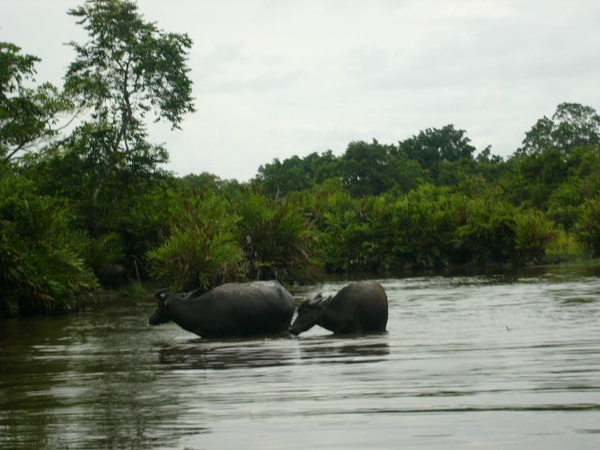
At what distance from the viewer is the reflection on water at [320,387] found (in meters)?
5.25

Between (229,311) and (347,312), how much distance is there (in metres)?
1.71

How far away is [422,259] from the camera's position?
117 ft

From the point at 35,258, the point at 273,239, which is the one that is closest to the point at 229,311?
the point at 35,258

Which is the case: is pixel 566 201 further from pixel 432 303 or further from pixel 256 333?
pixel 256 333

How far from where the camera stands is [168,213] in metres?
28.6

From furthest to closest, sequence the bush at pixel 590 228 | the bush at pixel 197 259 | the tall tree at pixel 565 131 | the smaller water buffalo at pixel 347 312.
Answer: the tall tree at pixel 565 131, the bush at pixel 590 228, the bush at pixel 197 259, the smaller water buffalo at pixel 347 312

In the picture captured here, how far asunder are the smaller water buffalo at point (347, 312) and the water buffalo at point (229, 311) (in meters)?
0.73

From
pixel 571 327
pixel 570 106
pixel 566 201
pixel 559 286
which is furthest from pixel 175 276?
pixel 570 106

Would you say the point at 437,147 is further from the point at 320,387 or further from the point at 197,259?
the point at 320,387

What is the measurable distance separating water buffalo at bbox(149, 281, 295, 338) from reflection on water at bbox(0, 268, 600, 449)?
44 centimetres

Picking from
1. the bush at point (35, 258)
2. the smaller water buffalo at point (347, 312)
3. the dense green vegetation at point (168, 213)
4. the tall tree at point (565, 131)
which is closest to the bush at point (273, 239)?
the dense green vegetation at point (168, 213)

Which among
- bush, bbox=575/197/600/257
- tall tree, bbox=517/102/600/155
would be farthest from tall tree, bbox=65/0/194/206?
tall tree, bbox=517/102/600/155

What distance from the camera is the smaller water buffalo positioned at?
11984 millimetres

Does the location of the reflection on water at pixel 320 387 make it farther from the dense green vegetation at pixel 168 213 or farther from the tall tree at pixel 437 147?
the tall tree at pixel 437 147
